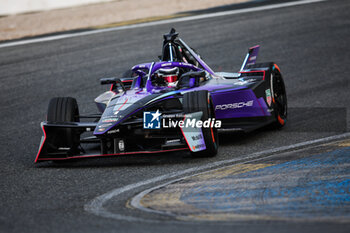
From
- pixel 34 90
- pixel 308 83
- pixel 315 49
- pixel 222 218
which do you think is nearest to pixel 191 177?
pixel 222 218

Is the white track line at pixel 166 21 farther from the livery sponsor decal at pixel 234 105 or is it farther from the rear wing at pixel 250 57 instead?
the livery sponsor decal at pixel 234 105

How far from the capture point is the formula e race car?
762cm

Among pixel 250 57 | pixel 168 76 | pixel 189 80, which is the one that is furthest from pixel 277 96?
pixel 168 76

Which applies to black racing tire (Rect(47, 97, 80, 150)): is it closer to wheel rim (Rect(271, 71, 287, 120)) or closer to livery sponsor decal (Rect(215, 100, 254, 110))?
livery sponsor decal (Rect(215, 100, 254, 110))

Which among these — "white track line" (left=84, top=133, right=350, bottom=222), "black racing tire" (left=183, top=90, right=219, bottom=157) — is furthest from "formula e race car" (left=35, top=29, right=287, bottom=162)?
"white track line" (left=84, top=133, right=350, bottom=222)

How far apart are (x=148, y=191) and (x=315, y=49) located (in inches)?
391

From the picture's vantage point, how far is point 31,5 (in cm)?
2312

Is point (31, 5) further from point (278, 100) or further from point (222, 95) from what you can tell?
point (222, 95)

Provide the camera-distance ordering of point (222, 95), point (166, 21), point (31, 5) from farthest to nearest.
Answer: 1. point (31, 5)
2. point (166, 21)
3. point (222, 95)

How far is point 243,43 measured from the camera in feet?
52.9

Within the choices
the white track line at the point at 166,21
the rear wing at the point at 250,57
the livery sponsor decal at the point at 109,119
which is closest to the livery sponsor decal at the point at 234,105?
the livery sponsor decal at the point at 109,119

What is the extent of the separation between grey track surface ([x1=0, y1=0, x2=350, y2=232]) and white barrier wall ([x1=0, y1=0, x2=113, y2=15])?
18.7 ft

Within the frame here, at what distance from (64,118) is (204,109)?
6.39ft

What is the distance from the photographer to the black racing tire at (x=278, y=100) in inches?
366
